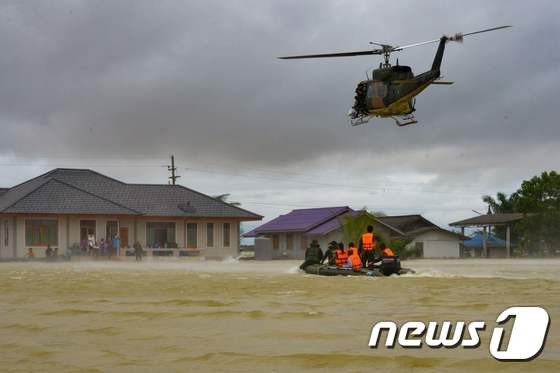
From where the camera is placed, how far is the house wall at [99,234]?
4916 cm

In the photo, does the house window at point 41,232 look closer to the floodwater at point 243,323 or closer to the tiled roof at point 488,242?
the floodwater at point 243,323

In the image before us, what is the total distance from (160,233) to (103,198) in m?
4.46

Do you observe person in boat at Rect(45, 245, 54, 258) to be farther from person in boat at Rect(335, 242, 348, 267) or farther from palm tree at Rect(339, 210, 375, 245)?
person in boat at Rect(335, 242, 348, 267)

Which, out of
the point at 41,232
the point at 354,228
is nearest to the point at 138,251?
the point at 41,232

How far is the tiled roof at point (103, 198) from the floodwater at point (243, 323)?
96.8 feet

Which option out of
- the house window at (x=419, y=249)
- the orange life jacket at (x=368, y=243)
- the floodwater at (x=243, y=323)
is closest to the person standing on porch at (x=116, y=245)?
the house window at (x=419, y=249)

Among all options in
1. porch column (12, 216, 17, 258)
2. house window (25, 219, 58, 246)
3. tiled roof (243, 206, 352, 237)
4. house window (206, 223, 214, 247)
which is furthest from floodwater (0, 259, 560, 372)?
tiled roof (243, 206, 352, 237)

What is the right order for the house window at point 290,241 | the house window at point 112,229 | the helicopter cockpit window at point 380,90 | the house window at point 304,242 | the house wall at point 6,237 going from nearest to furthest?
the helicopter cockpit window at point 380,90 < the house wall at point 6,237 < the house window at point 112,229 < the house window at point 304,242 < the house window at point 290,241

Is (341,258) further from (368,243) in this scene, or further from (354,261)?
(368,243)

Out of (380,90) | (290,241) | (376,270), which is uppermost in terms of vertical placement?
(380,90)

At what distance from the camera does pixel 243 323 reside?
12.6 m

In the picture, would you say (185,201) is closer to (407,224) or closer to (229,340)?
(407,224)

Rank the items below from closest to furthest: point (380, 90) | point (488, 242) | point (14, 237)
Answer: point (380, 90)
point (14, 237)
point (488, 242)
